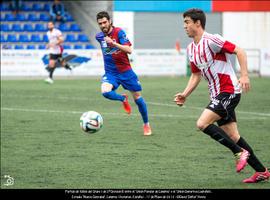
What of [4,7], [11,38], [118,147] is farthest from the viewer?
[4,7]

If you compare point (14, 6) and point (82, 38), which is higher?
point (14, 6)

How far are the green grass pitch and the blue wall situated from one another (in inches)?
689

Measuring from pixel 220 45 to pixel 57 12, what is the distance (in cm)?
→ 3020

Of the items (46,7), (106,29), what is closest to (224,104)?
(106,29)

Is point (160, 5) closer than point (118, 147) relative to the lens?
No

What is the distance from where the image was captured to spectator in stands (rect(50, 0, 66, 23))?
37.9 meters

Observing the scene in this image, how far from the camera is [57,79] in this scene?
31.5 metres

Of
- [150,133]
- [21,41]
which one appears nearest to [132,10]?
[21,41]

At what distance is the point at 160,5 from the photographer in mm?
39062

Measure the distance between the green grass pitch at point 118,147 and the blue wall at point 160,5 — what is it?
17511mm

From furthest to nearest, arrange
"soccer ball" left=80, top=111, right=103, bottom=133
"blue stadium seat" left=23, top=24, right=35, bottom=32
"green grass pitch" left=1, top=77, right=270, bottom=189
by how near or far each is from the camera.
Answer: "blue stadium seat" left=23, top=24, right=35, bottom=32 < "soccer ball" left=80, top=111, right=103, bottom=133 < "green grass pitch" left=1, top=77, right=270, bottom=189

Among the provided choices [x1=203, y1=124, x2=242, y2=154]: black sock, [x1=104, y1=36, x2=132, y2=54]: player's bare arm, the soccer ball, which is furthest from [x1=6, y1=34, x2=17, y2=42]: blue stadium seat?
[x1=203, y1=124, x2=242, y2=154]: black sock

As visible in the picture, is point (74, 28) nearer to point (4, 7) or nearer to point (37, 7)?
point (37, 7)

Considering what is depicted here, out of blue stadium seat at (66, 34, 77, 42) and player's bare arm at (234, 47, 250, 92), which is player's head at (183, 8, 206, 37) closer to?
player's bare arm at (234, 47, 250, 92)
